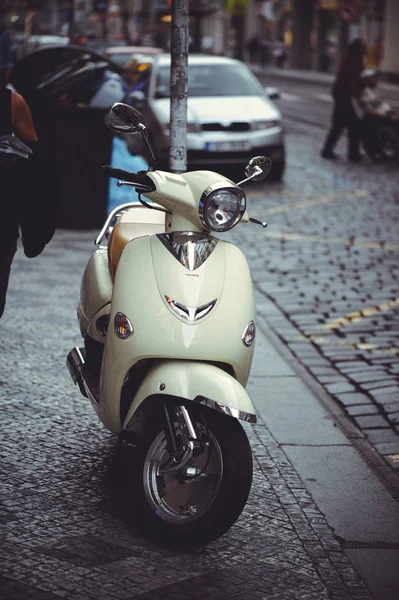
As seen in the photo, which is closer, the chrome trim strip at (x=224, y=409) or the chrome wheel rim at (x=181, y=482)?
the chrome trim strip at (x=224, y=409)

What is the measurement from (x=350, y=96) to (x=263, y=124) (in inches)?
116

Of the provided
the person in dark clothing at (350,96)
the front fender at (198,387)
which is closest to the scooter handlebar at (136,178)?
the front fender at (198,387)

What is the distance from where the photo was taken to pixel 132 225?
16.2 ft

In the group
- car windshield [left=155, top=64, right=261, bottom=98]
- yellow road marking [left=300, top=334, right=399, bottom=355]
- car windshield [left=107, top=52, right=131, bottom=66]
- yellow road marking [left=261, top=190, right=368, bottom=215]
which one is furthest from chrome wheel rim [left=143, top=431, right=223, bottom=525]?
car windshield [left=107, top=52, right=131, bottom=66]

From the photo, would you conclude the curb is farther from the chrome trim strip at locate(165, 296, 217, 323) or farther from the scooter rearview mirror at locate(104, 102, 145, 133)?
the scooter rearview mirror at locate(104, 102, 145, 133)

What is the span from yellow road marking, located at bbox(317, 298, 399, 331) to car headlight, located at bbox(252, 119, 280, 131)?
6.79 m

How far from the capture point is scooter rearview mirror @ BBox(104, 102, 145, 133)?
4.34m

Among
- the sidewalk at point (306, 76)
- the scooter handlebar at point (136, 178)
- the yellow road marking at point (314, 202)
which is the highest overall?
the scooter handlebar at point (136, 178)

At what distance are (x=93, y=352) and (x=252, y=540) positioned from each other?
1260mm

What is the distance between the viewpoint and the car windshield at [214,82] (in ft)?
50.8

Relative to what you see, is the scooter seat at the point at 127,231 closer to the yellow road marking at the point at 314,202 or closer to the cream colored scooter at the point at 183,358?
the cream colored scooter at the point at 183,358

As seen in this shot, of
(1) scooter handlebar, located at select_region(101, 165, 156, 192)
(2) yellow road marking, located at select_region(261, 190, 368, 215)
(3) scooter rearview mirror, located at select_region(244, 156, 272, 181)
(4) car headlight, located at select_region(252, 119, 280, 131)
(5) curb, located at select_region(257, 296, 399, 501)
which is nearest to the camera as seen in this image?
(1) scooter handlebar, located at select_region(101, 165, 156, 192)

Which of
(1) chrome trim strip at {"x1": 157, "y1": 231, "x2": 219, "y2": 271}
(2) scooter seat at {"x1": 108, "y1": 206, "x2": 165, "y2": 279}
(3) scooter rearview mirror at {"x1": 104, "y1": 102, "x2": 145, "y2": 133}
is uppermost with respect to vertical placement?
(3) scooter rearview mirror at {"x1": 104, "y1": 102, "x2": 145, "y2": 133}

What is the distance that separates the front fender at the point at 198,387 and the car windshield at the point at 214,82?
38.1ft
